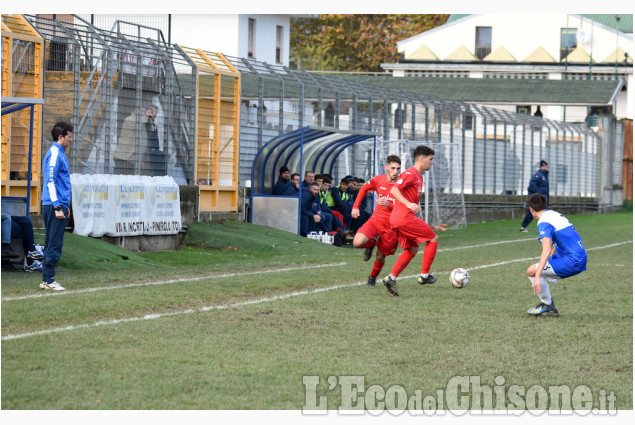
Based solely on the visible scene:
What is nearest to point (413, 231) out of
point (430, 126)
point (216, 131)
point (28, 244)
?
point (28, 244)

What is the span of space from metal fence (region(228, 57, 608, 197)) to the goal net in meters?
0.48

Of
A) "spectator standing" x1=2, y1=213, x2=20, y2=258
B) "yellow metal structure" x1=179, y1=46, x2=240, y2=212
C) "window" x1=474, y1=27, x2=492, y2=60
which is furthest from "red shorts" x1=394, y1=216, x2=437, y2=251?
"window" x1=474, y1=27, x2=492, y2=60

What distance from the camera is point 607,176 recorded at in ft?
154

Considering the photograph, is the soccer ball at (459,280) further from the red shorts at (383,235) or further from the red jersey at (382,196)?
the red jersey at (382,196)

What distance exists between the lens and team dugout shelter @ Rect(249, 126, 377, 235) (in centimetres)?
2161

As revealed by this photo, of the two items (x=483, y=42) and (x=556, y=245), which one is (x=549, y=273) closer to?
(x=556, y=245)

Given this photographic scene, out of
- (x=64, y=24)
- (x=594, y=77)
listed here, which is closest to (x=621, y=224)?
(x=64, y=24)

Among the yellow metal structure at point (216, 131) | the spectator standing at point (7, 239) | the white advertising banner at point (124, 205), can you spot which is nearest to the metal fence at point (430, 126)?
the yellow metal structure at point (216, 131)

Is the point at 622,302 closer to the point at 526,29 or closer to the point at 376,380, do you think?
the point at 376,380

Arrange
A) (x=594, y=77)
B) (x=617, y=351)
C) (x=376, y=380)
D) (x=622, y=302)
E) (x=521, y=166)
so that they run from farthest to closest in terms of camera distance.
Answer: (x=594, y=77) → (x=521, y=166) → (x=622, y=302) → (x=617, y=351) → (x=376, y=380)

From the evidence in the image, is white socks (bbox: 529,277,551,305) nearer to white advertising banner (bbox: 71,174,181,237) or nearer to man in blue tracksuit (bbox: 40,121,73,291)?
man in blue tracksuit (bbox: 40,121,73,291)

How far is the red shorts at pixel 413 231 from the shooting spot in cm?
1234

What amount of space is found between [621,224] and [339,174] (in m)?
10.9

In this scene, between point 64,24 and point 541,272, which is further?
point 64,24
